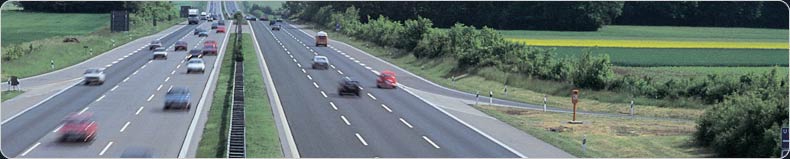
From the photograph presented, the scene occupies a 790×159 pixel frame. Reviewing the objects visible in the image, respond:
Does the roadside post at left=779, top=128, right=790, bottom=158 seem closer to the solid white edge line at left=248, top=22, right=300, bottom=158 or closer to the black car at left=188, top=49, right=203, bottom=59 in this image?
the solid white edge line at left=248, top=22, right=300, bottom=158

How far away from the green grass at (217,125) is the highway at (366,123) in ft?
10.4

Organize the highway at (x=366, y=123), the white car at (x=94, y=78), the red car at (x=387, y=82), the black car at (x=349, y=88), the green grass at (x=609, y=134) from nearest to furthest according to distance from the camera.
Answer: the highway at (x=366, y=123), the green grass at (x=609, y=134), the black car at (x=349, y=88), the white car at (x=94, y=78), the red car at (x=387, y=82)

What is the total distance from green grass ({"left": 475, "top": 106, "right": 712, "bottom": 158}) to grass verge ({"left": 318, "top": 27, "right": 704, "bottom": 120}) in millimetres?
4387

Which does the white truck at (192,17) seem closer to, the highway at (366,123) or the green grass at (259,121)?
the highway at (366,123)

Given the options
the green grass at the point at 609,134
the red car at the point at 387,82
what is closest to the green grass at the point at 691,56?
the red car at the point at 387,82

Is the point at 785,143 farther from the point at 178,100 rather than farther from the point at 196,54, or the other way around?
the point at 196,54

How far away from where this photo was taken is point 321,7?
142 metres

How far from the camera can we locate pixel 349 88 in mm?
62844

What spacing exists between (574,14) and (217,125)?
52.1 meters

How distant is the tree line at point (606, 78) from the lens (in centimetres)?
3316

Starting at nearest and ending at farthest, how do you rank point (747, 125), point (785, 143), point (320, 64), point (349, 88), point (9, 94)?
point (785, 143) → point (747, 125) → point (9, 94) → point (349, 88) → point (320, 64)

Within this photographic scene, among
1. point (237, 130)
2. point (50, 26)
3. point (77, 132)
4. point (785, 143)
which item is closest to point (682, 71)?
point (237, 130)

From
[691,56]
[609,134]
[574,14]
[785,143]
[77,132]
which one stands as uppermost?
[574,14]

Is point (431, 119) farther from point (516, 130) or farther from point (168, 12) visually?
point (168, 12)
